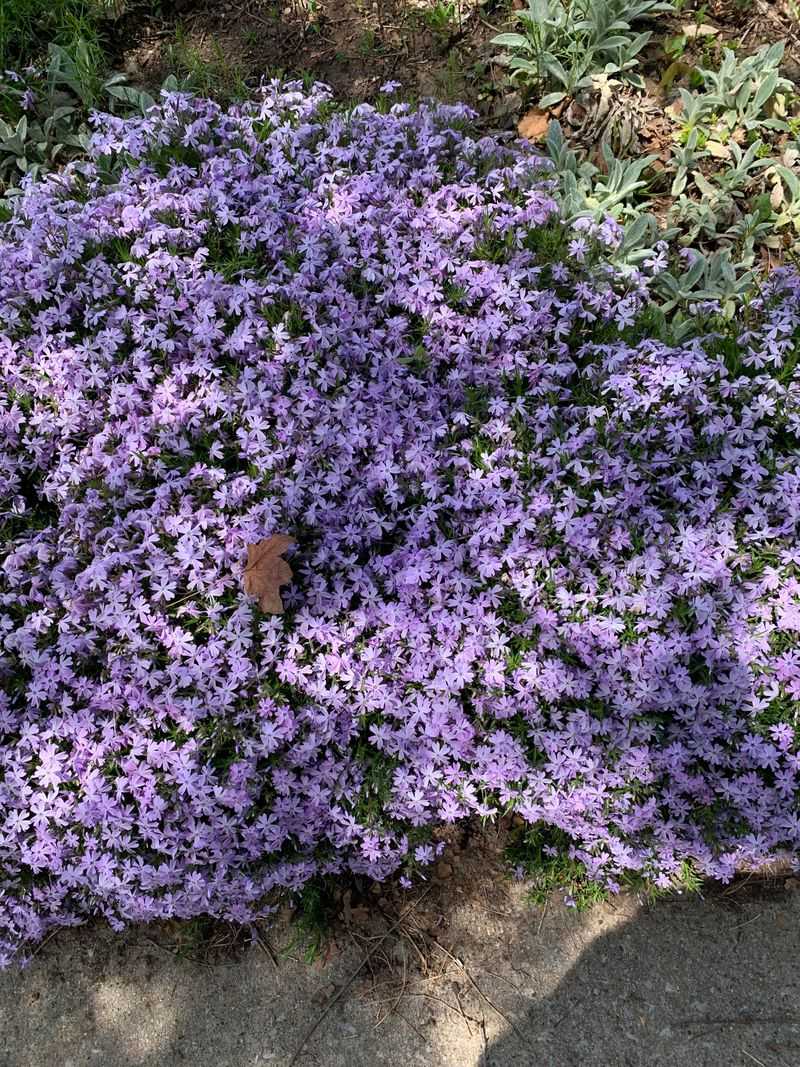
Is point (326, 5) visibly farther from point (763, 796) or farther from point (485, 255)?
point (763, 796)

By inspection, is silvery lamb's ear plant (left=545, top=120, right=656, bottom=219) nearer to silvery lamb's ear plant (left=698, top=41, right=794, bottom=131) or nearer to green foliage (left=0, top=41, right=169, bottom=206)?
silvery lamb's ear plant (left=698, top=41, right=794, bottom=131)

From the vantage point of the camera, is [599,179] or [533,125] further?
[533,125]

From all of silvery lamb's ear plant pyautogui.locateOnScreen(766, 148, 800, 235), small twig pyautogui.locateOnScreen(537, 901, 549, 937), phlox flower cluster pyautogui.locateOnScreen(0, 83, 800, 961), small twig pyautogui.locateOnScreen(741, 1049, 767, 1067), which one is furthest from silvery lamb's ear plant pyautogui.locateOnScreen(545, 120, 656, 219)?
small twig pyautogui.locateOnScreen(741, 1049, 767, 1067)

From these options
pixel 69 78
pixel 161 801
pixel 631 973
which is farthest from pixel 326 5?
pixel 631 973

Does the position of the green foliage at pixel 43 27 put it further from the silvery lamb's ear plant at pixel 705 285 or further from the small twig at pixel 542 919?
the small twig at pixel 542 919

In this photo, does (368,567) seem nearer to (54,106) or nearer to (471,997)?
(471,997)

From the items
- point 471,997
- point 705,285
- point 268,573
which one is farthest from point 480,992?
point 705,285
